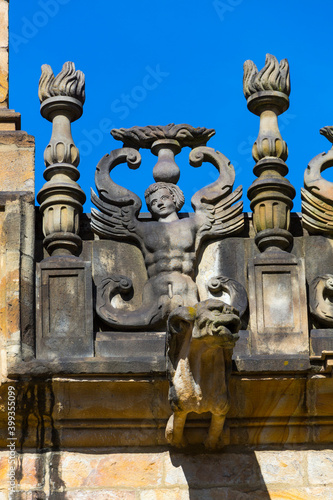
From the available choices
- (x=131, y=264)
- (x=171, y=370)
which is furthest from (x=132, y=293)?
(x=171, y=370)

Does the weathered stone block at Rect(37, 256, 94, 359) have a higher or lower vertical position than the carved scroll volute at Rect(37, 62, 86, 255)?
lower

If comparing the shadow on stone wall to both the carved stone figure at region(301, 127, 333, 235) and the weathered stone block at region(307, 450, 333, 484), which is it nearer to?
the weathered stone block at region(307, 450, 333, 484)

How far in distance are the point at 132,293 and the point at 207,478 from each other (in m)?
1.43

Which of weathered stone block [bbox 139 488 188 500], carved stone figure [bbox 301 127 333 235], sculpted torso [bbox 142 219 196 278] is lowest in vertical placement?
weathered stone block [bbox 139 488 188 500]

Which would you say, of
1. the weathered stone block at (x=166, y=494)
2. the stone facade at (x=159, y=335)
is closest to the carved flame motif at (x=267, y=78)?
the stone facade at (x=159, y=335)

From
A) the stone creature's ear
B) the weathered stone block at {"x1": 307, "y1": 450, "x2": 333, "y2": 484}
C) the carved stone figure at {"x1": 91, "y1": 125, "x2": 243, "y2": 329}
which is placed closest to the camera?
the stone creature's ear

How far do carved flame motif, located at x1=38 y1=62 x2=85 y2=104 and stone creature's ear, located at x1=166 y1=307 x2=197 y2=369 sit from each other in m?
2.29

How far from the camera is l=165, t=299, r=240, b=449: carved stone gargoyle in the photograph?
9508 mm

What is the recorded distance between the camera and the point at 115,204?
11078mm

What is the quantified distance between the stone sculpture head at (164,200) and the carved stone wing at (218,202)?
0.12 m

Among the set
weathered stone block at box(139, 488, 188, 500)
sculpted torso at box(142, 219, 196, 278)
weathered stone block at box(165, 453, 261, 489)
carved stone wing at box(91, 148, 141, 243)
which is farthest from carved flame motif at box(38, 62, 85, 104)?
weathered stone block at box(139, 488, 188, 500)

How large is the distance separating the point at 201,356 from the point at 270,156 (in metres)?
2.02

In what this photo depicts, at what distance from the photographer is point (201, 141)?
11.4 meters

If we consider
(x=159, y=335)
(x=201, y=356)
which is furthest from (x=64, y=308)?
(x=201, y=356)
